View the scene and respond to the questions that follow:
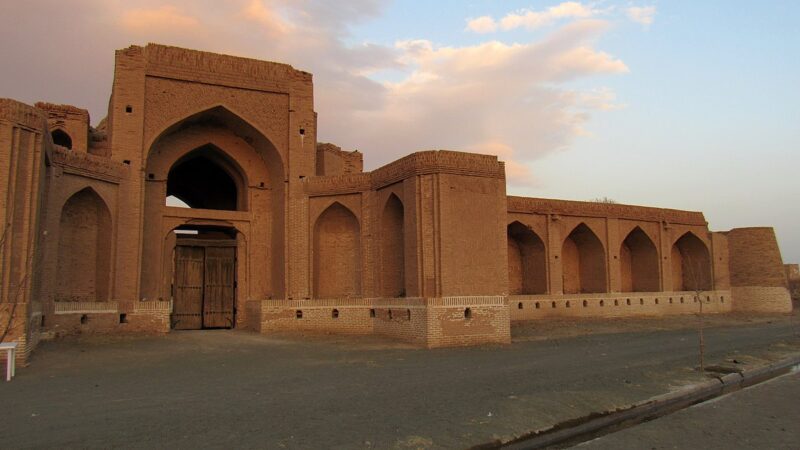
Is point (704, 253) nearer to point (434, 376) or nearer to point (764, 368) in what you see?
point (764, 368)

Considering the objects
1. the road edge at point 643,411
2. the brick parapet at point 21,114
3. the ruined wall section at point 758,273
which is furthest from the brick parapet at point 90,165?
the ruined wall section at point 758,273

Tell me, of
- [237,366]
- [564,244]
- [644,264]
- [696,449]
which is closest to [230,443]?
[696,449]

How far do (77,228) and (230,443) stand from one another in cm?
1337

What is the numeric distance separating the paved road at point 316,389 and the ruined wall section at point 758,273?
55.5ft

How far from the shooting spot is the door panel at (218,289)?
21719 mm

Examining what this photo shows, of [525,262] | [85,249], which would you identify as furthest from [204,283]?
[525,262]

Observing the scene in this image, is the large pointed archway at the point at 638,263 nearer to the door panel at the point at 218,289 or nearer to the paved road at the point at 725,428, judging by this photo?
the door panel at the point at 218,289

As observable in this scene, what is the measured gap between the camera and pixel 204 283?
856 inches

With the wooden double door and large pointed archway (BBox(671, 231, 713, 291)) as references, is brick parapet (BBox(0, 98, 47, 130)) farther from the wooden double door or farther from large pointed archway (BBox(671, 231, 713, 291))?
large pointed archway (BBox(671, 231, 713, 291))

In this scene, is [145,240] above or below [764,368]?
above

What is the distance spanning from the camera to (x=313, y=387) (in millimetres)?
10203

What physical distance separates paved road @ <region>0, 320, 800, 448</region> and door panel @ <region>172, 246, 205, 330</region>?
13.7 ft

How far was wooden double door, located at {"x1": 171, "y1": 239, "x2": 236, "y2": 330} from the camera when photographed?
21469 mm

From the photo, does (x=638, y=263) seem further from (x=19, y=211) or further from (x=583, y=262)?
(x=19, y=211)
